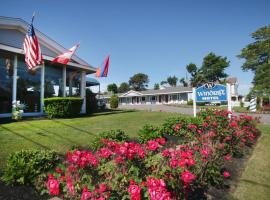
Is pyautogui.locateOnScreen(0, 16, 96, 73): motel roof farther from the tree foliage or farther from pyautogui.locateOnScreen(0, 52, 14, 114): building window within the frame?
the tree foliage

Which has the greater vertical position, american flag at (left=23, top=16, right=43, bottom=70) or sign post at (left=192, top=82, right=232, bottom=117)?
american flag at (left=23, top=16, right=43, bottom=70)

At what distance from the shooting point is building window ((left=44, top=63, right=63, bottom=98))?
12797 mm

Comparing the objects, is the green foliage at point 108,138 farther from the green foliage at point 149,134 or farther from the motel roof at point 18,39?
the motel roof at point 18,39

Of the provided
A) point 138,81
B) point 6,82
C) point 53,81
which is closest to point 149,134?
point 6,82

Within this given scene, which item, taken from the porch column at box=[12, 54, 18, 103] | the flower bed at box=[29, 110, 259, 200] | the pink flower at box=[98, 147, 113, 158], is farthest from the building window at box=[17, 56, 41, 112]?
the pink flower at box=[98, 147, 113, 158]

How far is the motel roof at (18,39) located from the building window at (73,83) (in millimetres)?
992

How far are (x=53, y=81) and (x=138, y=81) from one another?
80.3 metres

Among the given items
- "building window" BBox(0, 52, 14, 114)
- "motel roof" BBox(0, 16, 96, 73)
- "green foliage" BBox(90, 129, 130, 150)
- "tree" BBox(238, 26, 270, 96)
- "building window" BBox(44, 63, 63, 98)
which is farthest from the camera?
"tree" BBox(238, 26, 270, 96)

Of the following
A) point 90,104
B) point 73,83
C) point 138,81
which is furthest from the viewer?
point 138,81

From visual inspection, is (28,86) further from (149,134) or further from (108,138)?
(149,134)

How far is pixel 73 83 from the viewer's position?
15.2m

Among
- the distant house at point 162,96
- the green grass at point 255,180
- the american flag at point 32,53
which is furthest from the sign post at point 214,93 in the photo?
the distant house at point 162,96

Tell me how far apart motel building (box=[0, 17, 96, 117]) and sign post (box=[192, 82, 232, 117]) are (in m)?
9.12

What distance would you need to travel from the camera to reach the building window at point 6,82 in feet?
34.4
